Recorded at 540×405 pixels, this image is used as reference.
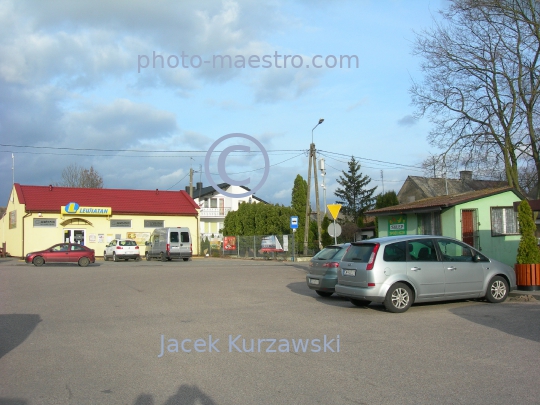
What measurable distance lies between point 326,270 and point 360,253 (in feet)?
7.47

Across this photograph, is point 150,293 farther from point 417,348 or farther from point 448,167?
point 448,167

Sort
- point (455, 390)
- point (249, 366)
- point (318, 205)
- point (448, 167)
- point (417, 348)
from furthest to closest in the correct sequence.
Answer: point (318, 205)
point (448, 167)
point (417, 348)
point (249, 366)
point (455, 390)

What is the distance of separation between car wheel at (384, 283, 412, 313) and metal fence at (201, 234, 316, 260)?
23529mm

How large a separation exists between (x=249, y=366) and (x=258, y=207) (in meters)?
41.0

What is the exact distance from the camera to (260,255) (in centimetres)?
4031

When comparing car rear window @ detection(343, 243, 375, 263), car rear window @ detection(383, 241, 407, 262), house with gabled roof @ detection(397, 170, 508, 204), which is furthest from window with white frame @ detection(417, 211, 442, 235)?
house with gabled roof @ detection(397, 170, 508, 204)

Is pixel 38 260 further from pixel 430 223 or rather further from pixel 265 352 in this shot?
pixel 265 352

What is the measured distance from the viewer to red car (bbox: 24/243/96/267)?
99.1 ft

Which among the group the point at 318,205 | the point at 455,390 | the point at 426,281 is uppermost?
the point at 318,205

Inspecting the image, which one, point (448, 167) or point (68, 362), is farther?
point (448, 167)

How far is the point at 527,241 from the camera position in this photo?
1453 cm

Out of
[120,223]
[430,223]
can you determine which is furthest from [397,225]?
[120,223]

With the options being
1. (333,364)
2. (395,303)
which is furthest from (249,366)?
(395,303)

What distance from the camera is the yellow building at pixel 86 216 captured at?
135ft
